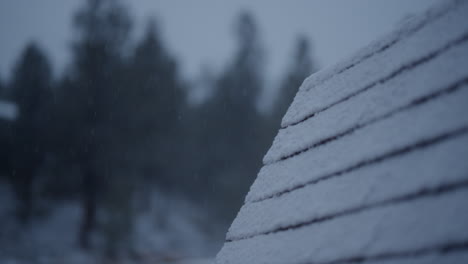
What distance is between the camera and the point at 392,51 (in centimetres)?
157

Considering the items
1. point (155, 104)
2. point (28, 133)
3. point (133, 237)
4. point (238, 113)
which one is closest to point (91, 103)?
point (28, 133)

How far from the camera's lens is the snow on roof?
2227 centimetres

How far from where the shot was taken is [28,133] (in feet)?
71.4

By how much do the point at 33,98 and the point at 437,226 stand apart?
2585 cm

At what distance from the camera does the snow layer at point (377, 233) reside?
0.98 meters

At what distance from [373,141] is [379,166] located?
12cm

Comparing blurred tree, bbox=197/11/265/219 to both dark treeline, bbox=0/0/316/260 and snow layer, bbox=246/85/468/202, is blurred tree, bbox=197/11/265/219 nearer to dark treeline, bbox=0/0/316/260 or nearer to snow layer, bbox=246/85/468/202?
dark treeline, bbox=0/0/316/260

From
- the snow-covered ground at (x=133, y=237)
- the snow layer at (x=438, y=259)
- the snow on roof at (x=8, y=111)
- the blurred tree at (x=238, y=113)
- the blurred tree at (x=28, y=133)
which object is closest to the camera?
the snow layer at (x=438, y=259)

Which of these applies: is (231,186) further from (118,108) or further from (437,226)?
(437,226)

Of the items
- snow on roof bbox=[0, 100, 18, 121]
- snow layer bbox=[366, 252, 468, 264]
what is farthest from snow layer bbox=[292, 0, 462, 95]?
snow on roof bbox=[0, 100, 18, 121]

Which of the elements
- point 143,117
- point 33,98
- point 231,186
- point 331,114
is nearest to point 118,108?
point 143,117

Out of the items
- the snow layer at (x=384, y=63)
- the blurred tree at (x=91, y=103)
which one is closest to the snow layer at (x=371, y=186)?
the snow layer at (x=384, y=63)

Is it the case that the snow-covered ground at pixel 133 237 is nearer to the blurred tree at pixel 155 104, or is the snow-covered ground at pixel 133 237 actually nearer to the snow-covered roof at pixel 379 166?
the blurred tree at pixel 155 104

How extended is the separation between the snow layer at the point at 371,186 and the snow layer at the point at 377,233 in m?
0.04
